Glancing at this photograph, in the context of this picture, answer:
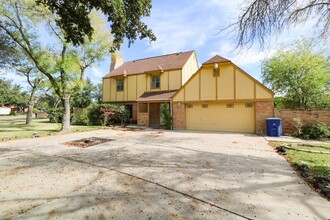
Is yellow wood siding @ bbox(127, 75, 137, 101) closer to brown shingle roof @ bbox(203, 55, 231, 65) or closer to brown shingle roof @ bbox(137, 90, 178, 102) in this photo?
brown shingle roof @ bbox(137, 90, 178, 102)

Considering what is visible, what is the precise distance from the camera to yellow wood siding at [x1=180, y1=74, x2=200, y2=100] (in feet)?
46.6

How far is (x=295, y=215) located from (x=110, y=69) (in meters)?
23.8

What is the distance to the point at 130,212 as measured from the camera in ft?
9.33

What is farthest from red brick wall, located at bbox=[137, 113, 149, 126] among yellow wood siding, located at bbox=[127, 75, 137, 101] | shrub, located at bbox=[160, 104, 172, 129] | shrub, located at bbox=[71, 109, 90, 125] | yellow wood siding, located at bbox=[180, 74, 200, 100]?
shrub, located at bbox=[71, 109, 90, 125]

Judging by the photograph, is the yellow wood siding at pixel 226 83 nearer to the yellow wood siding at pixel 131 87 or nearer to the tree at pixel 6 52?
the yellow wood siding at pixel 131 87

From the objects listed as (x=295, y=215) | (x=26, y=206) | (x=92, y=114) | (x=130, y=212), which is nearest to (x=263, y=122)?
(x=295, y=215)

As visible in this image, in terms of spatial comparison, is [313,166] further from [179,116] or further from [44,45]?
[44,45]

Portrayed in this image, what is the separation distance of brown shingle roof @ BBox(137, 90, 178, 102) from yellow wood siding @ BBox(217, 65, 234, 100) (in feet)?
14.6

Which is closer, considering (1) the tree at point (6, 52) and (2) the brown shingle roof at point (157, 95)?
(1) the tree at point (6, 52)

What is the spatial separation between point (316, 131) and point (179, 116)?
29.5ft

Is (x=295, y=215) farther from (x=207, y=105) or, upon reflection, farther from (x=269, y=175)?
(x=207, y=105)

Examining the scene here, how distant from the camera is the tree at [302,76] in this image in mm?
16016

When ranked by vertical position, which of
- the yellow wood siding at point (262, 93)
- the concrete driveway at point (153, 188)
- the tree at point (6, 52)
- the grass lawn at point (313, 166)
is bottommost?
the concrete driveway at point (153, 188)

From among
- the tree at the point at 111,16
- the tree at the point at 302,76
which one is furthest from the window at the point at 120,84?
the tree at the point at 302,76
